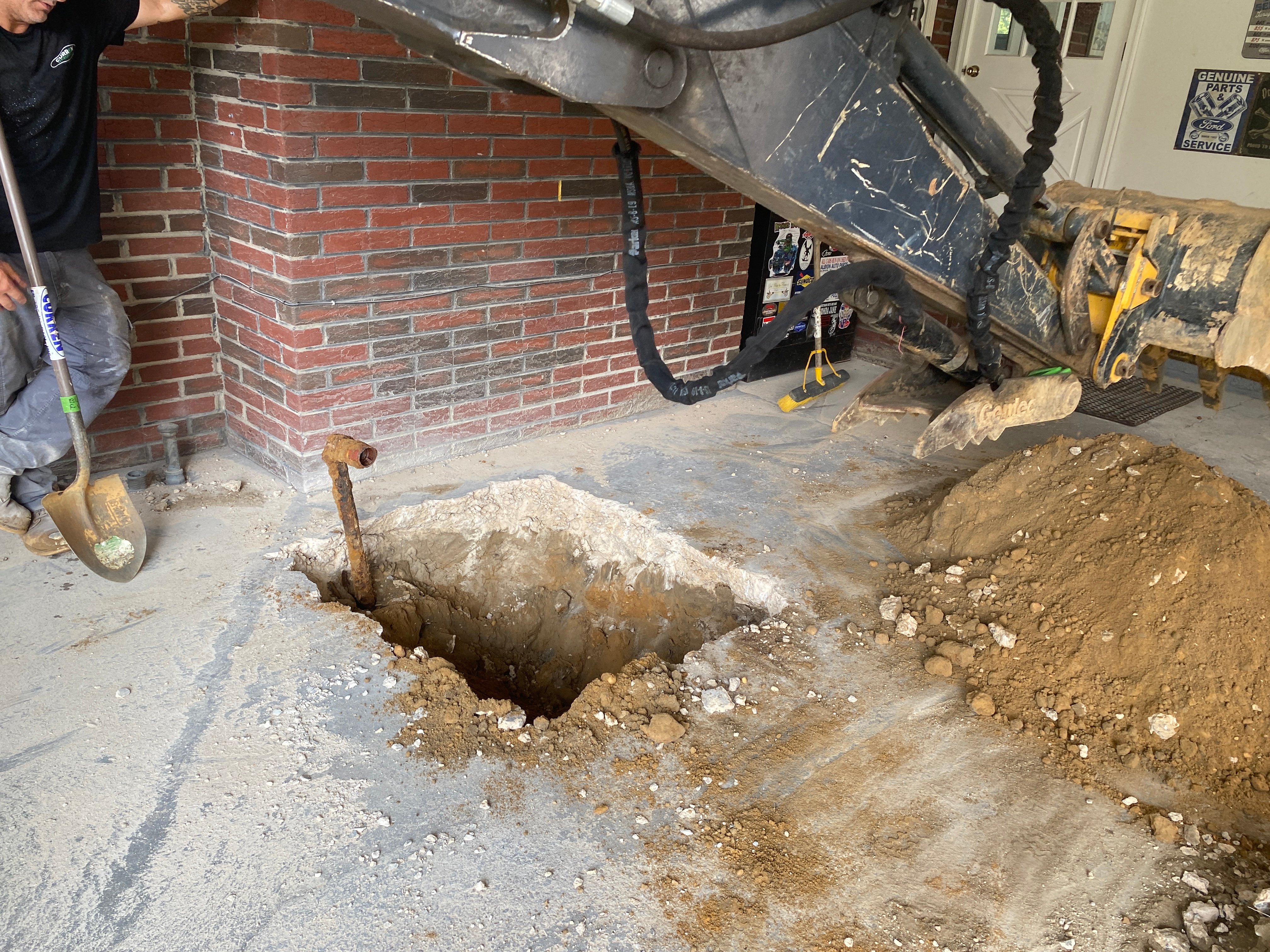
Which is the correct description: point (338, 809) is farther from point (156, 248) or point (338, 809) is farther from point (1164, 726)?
point (156, 248)

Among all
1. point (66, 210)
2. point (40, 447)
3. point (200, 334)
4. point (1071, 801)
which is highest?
point (66, 210)

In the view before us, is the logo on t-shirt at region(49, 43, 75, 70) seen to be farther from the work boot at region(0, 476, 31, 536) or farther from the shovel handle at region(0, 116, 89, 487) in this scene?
the work boot at region(0, 476, 31, 536)

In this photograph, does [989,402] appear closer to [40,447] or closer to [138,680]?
[138,680]

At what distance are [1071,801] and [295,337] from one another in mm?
2719

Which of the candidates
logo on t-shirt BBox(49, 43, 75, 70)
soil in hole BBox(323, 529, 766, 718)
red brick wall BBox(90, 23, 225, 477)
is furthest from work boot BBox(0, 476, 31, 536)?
logo on t-shirt BBox(49, 43, 75, 70)

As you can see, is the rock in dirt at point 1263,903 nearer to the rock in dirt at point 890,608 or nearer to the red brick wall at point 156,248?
the rock in dirt at point 890,608

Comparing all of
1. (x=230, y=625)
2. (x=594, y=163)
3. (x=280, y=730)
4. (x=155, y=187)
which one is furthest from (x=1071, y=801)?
(x=155, y=187)

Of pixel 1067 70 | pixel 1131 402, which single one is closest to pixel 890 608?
pixel 1131 402

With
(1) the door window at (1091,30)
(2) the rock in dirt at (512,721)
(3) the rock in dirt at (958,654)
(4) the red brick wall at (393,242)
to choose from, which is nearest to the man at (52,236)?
(4) the red brick wall at (393,242)

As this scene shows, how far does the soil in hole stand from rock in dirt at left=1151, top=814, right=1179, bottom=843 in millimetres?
1199

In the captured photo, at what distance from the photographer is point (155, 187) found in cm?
318

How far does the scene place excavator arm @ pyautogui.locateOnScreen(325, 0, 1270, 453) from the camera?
1335 millimetres

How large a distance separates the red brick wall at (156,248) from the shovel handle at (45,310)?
42cm

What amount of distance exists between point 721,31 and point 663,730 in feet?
5.09
